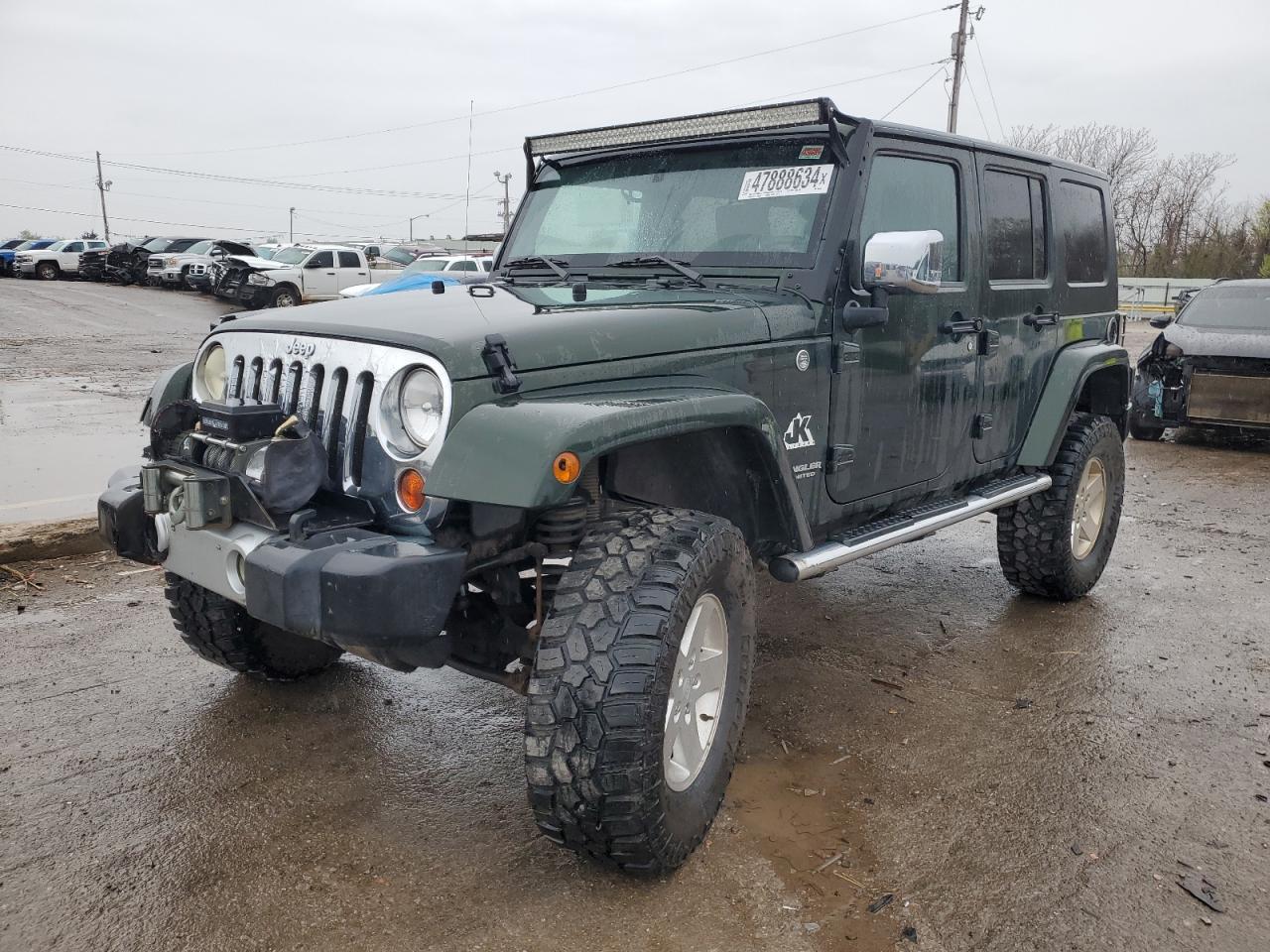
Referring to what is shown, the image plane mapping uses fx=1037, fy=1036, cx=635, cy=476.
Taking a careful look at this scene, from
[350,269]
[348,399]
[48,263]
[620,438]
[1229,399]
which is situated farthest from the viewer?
[48,263]

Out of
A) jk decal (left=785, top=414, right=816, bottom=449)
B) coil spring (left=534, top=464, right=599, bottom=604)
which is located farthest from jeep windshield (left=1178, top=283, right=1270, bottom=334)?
coil spring (left=534, top=464, right=599, bottom=604)

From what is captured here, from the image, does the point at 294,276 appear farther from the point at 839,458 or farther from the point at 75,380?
the point at 839,458

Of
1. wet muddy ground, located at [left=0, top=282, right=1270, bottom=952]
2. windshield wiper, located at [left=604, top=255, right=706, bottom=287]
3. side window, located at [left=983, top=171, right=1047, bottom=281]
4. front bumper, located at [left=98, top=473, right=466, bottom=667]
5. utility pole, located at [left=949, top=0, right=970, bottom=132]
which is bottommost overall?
wet muddy ground, located at [left=0, top=282, right=1270, bottom=952]

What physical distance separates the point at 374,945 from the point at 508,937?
1.04 feet

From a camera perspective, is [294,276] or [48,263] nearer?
[294,276]

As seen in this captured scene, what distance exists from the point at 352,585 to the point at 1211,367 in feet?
31.6

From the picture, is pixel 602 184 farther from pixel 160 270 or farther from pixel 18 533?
pixel 160 270

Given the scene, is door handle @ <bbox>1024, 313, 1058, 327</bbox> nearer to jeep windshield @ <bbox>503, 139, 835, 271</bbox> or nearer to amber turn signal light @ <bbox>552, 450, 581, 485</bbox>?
jeep windshield @ <bbox>503, 139, 835, 271</bbox>

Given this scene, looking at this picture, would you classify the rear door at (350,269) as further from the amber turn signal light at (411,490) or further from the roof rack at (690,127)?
the amber turn signal light at (411,490)

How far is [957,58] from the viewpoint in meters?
33.8

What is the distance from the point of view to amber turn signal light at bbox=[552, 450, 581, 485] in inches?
94.9

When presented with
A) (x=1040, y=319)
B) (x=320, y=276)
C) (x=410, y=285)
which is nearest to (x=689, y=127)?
(x=1040, y=319)

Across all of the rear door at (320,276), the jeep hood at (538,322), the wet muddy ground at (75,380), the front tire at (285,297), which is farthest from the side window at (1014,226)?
the rear door at (320,276)

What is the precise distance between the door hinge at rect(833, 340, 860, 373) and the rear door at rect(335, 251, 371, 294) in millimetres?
22998
